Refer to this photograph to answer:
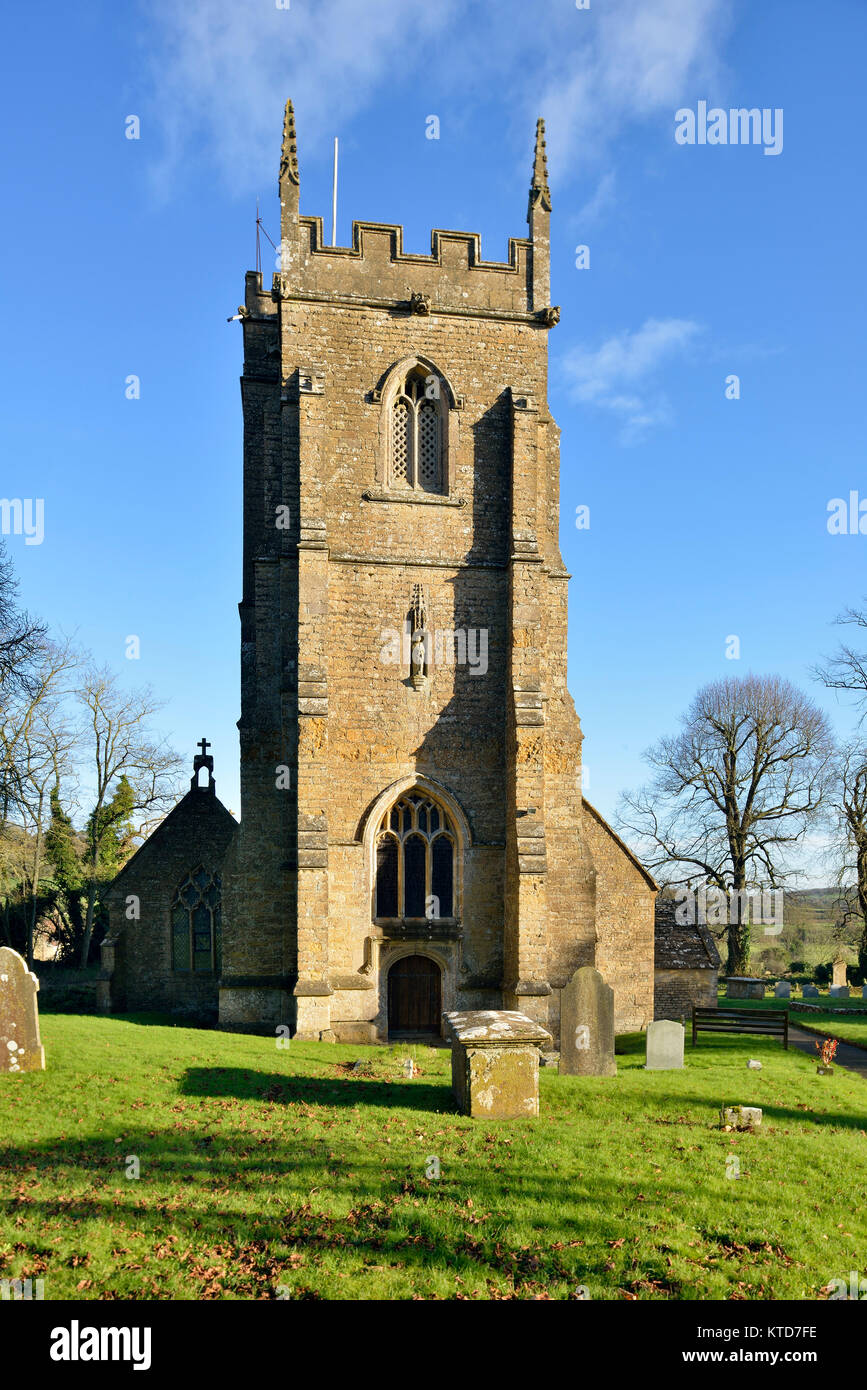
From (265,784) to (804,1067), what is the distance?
38.6ft

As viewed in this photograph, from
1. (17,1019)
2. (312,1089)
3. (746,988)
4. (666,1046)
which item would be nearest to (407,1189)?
(312,1089)

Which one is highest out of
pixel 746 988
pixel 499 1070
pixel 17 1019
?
pixel 17 1019

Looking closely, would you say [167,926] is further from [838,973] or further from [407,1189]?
[838,973]

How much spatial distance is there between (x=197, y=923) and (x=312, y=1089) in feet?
31.8

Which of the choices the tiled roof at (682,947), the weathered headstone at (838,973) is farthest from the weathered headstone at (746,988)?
the tiled roof at (682,947)

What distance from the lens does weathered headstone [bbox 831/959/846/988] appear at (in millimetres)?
32219

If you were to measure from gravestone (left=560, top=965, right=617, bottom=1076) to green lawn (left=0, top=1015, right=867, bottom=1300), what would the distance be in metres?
0.56

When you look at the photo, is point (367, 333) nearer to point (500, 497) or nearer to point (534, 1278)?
point (500, 497)

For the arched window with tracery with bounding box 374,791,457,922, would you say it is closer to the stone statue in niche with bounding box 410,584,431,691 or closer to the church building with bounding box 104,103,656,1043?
the church building with bounding box 104,103,656,1043

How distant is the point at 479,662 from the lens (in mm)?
18156

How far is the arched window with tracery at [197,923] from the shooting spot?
20.3m

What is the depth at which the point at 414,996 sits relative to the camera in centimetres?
1748

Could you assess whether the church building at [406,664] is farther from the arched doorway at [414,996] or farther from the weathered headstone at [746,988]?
the weathered headstone at [746,988]
